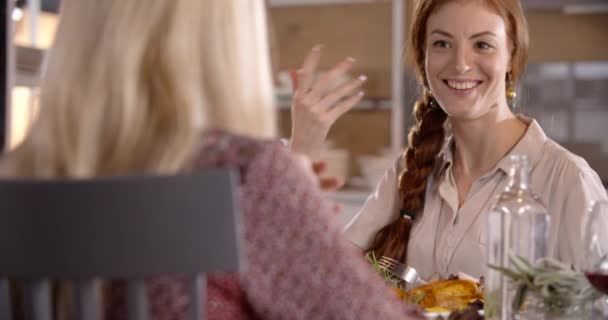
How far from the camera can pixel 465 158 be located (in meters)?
2.23

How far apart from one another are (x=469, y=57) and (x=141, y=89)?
1.24m

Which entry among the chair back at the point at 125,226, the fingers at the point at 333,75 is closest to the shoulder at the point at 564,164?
the fingers at the point at 333,75

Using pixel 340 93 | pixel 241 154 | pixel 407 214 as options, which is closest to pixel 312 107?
pixel 340 93

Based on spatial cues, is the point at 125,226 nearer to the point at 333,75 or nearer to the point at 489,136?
the point at 333,75

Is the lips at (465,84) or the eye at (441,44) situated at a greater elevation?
the eye at (441,44)

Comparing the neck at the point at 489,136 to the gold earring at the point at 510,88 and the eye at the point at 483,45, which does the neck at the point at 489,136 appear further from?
the eye at the point at 483,45

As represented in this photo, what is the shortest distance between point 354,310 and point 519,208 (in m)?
0.42

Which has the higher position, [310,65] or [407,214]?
[310,65]

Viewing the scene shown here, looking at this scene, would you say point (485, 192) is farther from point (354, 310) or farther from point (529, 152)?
point (354, 310)

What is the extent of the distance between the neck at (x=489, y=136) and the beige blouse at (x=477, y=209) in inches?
1.2

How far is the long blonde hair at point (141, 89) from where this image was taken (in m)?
1.01

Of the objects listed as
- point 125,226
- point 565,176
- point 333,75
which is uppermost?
point 333,75

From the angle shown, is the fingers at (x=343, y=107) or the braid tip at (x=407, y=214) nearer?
the fingers at (x=343, y=107)

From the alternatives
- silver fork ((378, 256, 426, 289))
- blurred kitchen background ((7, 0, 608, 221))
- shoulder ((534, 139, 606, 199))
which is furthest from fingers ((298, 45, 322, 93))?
blurred kitchen background ((7, 0, 608, 221))
